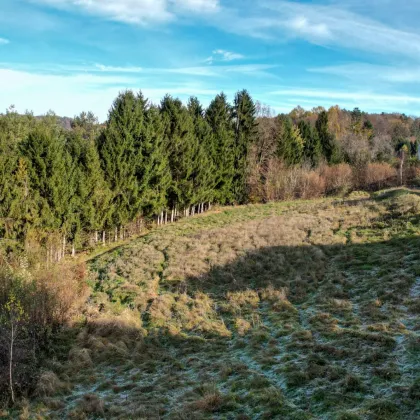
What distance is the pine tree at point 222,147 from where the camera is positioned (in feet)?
127

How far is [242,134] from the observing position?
4184 centimetres

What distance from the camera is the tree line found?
20516 mm

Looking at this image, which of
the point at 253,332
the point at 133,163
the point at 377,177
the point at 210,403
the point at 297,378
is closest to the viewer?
the point at 210,403

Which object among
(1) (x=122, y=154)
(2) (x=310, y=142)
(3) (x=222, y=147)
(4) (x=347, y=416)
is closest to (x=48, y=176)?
(1) (x=122, y=154)

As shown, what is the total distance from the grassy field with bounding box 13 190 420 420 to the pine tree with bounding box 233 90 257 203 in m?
20.5

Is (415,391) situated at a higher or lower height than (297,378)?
higher

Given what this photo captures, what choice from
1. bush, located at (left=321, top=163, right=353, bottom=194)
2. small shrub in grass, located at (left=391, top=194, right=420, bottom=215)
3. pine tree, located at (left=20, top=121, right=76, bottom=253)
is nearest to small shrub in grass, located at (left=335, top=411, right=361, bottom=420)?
small shrub in grass, located at (left=391, top=194, right=420, bottom=215)

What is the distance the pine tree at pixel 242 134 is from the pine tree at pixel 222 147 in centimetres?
86

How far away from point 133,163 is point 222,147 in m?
13.8

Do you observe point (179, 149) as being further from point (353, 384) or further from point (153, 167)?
point (353, 384)

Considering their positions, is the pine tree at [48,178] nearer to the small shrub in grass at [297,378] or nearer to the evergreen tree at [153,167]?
the evergreen tree at [153,167]

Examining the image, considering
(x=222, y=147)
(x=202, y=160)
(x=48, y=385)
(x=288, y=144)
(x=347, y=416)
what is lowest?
(x=48, y=385)

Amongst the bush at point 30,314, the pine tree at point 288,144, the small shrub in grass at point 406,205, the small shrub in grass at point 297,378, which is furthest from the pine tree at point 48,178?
the pine tree at point 288,144

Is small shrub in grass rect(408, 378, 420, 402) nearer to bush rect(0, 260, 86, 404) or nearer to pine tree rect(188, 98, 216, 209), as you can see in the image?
bush rect(0, 260, 86, 404)
